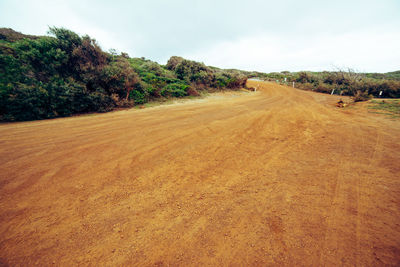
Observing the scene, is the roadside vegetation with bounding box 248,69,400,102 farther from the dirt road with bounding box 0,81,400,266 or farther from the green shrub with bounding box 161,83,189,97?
the green shrub with bounding box 161,83,189,97

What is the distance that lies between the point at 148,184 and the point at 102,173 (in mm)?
983

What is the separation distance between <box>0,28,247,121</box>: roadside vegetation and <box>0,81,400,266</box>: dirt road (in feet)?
10.3

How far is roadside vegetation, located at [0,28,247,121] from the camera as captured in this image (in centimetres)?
588

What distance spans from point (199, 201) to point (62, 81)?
9.13 metres

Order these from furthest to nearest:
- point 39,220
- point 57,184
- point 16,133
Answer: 1. point 16,133
2. point 57,184
3. point 39,220

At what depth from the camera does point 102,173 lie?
103 inches

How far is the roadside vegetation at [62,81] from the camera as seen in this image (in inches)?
231

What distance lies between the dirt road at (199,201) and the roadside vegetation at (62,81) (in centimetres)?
315

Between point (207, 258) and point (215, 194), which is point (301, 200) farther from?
point (207, 258)

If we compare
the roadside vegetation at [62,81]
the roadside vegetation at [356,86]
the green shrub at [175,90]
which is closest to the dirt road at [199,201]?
the roadside vegetation at [62,81]

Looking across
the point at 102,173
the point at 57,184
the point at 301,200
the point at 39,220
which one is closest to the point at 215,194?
the point at 301,200

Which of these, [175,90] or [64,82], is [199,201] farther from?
[175,90]

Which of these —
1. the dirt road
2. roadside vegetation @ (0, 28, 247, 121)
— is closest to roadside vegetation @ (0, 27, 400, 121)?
roadside vegetation @ (0, 28, 247, 121)

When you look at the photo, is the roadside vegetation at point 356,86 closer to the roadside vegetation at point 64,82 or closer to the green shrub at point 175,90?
the roadside vegetation at point 64,82
